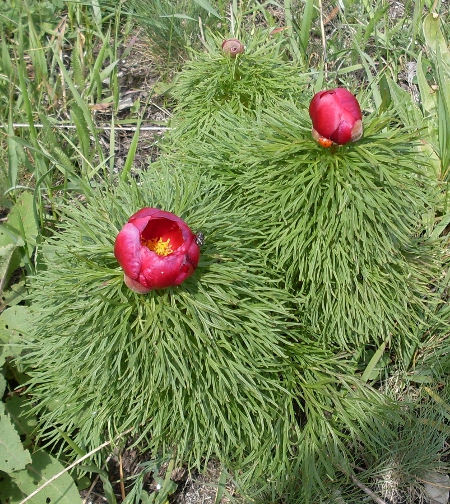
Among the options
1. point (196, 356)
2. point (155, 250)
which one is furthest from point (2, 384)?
point (155, 250)

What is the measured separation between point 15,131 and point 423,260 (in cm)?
172

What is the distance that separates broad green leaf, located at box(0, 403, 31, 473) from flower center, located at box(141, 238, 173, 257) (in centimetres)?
82

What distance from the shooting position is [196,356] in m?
1.35

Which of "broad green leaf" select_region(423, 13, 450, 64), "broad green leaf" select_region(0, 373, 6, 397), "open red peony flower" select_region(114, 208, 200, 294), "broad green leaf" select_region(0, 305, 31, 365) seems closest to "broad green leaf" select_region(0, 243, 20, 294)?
"broad green leaf" select_region(0, 305, 31, 365)

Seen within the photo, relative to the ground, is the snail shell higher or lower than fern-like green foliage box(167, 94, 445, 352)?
higher

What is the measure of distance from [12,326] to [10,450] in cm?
40

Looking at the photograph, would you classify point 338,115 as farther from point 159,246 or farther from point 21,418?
point 21,418

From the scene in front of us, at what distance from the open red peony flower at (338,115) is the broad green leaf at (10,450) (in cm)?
124

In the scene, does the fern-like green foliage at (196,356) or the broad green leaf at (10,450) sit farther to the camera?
the broad green leaf at (10,450)

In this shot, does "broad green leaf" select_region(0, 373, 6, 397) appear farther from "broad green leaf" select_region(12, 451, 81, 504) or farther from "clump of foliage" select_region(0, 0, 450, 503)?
"broad green leaf" select_region(12, 451, 81, 504)

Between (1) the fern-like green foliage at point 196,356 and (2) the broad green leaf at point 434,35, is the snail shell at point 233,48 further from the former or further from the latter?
(2) the broad green leaf at point 434,35

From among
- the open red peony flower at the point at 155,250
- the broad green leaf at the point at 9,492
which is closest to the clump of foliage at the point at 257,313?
the broad green leaf at the point at 9,492

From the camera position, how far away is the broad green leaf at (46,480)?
166cm

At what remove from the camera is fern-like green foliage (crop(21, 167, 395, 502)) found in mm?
1308
